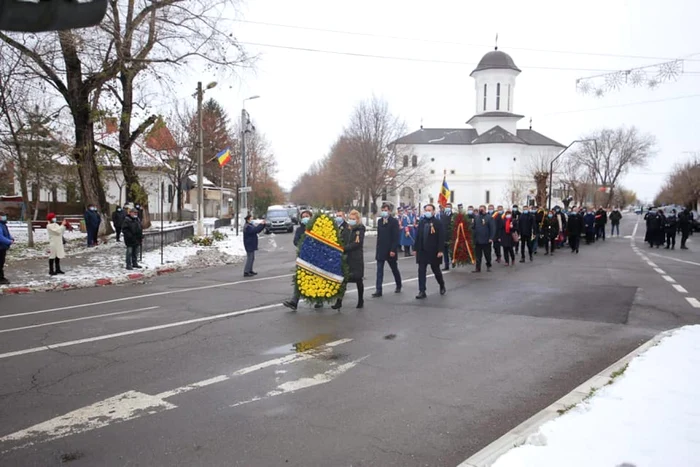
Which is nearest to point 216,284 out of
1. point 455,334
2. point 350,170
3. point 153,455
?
point 455,334

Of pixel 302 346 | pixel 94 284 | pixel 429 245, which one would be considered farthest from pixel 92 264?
pixel 302 346

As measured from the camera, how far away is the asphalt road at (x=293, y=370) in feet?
13.9

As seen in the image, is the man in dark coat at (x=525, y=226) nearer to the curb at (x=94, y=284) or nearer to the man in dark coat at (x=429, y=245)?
the man in dark coat at (x=429, y=245)

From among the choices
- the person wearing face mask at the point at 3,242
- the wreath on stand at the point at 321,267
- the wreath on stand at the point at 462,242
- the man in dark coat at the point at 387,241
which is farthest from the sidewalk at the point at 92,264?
the wreath on stand at the point at 462,242

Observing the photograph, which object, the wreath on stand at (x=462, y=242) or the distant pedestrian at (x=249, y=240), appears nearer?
the distant pedestrian at (x=249, y=240)

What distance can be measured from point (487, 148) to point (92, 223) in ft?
245

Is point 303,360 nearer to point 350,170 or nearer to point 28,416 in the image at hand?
point 28,416

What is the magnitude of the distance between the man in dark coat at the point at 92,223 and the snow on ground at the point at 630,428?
72.4 feet

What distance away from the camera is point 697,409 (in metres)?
4.41

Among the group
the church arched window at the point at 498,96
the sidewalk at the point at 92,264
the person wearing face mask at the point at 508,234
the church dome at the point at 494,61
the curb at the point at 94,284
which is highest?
the church dome at the point at 494,61

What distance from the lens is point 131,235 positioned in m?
16.5

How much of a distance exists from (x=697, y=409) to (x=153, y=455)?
4493 mm

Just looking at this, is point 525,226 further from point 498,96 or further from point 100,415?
point 498,96

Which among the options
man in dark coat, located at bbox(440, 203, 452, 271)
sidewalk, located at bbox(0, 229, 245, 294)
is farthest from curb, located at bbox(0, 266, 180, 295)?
man in dark coat, located at bbox(440, 203, 452, 271)
